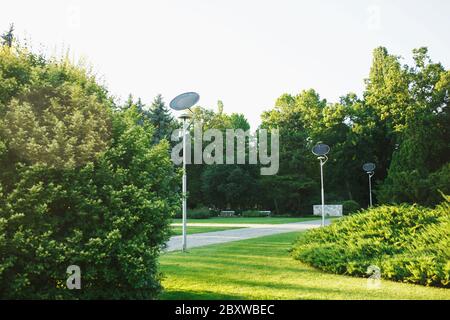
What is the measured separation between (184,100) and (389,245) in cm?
803

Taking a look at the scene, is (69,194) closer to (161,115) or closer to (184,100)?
(184,100)

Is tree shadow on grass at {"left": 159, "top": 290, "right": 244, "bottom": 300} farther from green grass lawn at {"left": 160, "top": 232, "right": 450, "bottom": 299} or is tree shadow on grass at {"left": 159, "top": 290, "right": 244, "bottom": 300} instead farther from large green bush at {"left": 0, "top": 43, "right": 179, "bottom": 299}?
large green bush at {"left": 0, "top": 43, "right": 179, "bottom": 299}

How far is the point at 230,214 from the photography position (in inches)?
2105

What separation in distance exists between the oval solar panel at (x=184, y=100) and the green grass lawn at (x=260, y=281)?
196 inches

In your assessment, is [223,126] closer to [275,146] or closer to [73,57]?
[275,146]

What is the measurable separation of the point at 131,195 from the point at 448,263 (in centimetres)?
573

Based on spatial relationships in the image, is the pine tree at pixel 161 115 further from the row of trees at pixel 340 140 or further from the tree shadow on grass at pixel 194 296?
the tree shadow on grass at pixel 194 296

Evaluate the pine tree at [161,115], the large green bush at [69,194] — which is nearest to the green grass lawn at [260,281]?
the large green bush at [69,194]

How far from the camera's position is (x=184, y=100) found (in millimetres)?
15281

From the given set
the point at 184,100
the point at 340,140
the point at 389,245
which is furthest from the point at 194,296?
the point at 340,140

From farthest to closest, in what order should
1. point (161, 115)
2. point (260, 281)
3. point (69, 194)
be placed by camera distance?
point (161, 115) < point (260, 281) < point (69, 194)

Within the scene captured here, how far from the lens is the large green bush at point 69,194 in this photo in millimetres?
5785

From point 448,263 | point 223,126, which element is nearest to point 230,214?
point 223,126

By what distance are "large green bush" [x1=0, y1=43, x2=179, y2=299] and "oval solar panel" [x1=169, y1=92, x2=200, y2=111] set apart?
26.7ft
